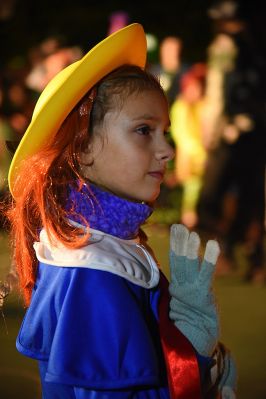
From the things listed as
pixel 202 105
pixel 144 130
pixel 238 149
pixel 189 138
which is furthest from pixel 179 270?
pixel 202 105

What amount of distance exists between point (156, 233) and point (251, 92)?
1.76 m

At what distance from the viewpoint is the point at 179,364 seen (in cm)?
133

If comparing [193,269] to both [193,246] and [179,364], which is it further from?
A: [179,364]

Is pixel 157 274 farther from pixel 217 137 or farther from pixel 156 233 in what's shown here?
pixel 156 233

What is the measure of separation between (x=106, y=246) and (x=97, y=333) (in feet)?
0.64

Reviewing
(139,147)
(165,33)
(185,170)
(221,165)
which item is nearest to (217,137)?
(221,165)

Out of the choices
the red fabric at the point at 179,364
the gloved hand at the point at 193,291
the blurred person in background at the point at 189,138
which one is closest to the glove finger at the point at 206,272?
the gloved hand at the point at 193,291

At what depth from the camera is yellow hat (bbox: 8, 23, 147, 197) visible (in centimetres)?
138

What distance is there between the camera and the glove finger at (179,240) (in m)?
1.46

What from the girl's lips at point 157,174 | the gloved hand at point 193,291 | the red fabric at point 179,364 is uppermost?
the girl's lips at point 157,174

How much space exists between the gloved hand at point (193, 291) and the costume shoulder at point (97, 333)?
122 mm

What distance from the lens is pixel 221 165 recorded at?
531 cm

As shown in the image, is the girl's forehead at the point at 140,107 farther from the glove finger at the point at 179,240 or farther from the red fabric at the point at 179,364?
the red fabric at the point at 179,364

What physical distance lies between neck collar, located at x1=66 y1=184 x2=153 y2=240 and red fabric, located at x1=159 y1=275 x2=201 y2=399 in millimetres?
217
